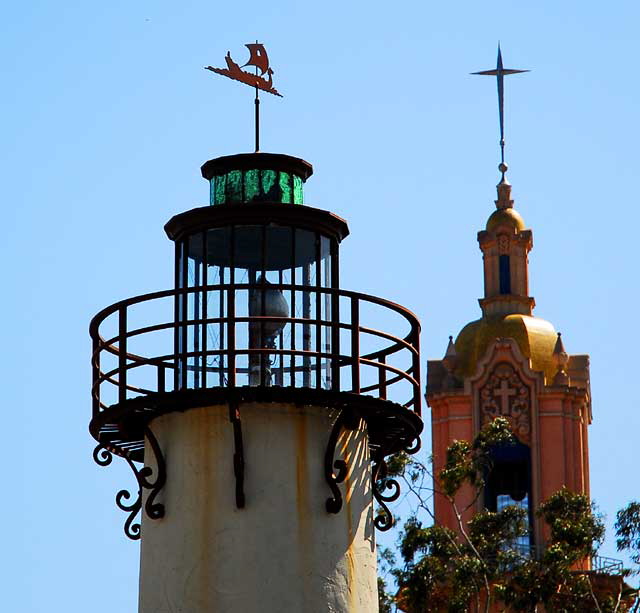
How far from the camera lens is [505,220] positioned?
217 feet

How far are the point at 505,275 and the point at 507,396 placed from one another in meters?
4.18

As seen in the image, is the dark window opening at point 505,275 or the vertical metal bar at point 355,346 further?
the dark window opening at point 505,275

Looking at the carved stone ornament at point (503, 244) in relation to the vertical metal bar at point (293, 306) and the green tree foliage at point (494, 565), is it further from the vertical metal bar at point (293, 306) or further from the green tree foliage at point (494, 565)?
the vertical metal bar at point (293, 306)

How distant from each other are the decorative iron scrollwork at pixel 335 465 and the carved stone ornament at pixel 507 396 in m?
45.8

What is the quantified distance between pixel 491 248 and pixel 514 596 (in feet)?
77.8

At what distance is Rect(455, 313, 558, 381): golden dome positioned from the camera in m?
64.8

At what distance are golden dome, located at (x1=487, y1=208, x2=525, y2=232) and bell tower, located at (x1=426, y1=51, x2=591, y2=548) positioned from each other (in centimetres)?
3

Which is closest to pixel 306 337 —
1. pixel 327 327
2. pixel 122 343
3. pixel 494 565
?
pixel 327 327

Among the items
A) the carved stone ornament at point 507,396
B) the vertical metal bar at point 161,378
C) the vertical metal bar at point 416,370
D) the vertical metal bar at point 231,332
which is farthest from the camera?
the carved stone ornament at point 507,396

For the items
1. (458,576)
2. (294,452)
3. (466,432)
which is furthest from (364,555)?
(466,432)

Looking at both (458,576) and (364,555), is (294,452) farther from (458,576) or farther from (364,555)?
(458,576)

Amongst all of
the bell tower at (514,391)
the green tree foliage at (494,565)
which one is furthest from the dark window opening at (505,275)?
the green tree foliage at (494,565)

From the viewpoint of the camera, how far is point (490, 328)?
65188mm

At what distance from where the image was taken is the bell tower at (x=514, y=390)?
63188 millimetres
